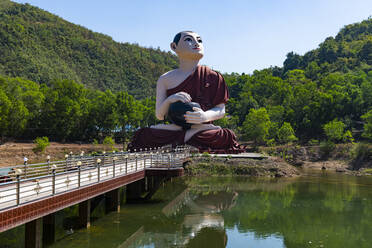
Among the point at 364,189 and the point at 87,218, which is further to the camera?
the point at 364,189

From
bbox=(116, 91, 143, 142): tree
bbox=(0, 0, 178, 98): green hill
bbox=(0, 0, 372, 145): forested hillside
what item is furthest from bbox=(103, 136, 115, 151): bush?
bbox=(0, 0, 178, 98): green hill

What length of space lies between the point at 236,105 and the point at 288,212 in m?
44.5

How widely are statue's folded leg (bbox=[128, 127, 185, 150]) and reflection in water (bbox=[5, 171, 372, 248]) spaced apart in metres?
7.19

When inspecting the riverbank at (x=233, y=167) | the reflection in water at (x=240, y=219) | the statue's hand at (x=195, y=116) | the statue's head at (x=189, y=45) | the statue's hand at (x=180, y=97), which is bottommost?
the reflection in water at (x=240, y=219)

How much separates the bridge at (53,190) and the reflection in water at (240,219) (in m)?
0.86

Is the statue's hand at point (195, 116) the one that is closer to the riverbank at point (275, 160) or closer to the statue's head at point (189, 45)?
the riverbank at point (275, 160)

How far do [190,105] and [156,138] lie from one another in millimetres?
3909

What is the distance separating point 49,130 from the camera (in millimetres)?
46406

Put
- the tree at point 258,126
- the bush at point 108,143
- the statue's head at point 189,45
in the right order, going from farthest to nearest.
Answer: the tree at point 258,126 < the bush at point 108,143 < the statue's head at point 189,45

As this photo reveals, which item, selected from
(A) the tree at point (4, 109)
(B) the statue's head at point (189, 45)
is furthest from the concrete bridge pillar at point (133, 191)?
(A) the tree at point (4, 109)

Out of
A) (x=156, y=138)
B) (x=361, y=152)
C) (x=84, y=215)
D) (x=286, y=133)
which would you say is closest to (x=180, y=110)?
(x=156, y=138)

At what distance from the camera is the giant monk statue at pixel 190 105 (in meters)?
30.0

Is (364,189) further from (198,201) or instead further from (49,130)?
(49,130)

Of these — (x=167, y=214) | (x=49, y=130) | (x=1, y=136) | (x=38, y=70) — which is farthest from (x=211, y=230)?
(x=38, y=70)
